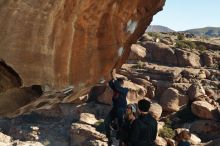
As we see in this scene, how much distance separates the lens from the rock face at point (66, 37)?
236 inches

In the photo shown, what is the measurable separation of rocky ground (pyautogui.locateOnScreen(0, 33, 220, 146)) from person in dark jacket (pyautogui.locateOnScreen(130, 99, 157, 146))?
14.1 meters

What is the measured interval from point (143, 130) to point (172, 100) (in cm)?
2127

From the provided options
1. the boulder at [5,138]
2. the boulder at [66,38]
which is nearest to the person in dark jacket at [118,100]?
the boulder at [66,38]

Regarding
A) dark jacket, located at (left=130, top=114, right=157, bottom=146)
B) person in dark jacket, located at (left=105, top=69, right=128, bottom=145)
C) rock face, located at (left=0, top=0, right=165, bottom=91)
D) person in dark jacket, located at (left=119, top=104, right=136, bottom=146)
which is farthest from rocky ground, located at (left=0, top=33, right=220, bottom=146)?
rock face, located at (left=0, top=0, right=165, bottom=91)

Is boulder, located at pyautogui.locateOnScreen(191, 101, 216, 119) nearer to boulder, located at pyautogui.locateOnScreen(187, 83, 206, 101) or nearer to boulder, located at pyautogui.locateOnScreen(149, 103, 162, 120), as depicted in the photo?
boulder, located at pyautogui.locateOnScreen(187, 83, 206, 101)

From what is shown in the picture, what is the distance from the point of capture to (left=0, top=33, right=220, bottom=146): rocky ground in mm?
24781

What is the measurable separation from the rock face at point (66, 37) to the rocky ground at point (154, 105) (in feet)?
48.1

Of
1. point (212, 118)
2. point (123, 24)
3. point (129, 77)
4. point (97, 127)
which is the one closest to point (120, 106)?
point (123, 24)

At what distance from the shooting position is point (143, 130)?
763 cm

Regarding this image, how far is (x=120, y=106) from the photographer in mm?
9695

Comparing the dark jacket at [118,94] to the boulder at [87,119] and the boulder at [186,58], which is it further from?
the boulder at [186,58]

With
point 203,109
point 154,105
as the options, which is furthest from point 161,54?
point 203,109

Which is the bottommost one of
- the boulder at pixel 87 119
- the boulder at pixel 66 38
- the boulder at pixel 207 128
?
the boulder at pixel 207 128

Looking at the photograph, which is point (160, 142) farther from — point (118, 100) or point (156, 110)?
point (118, 100)
